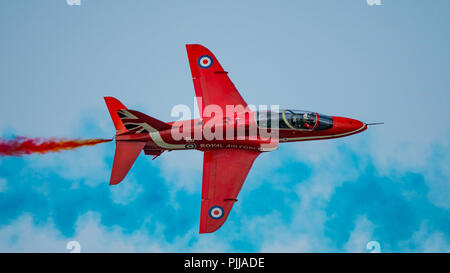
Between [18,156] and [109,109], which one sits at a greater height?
[109,109]

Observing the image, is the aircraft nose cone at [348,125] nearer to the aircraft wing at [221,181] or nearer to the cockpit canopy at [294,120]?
the cockpit canopy at [294,120]

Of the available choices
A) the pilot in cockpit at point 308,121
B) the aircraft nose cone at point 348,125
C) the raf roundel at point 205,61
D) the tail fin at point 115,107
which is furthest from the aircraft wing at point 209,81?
the aircraft nose cone at point 348,125

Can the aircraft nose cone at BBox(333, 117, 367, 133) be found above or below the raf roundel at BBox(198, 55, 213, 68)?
below

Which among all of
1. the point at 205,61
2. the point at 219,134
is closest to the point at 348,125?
the point at 219,134

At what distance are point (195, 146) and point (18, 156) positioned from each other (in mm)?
8735

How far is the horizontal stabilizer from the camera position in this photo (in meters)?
33.5

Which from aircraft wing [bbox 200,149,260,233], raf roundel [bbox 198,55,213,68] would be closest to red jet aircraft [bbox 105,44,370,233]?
aircraft wing [bbox 200,149,260,233]

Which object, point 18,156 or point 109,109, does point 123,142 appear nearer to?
point 109,109

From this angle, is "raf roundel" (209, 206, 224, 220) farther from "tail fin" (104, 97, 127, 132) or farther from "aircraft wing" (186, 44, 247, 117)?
"tail fin" (104, 97, 127, 132)

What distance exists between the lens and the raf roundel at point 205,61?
122 feet

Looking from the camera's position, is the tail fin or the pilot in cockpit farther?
the pilot in cockpit

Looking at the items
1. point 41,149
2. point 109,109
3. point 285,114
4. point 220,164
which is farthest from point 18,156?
point 285,114

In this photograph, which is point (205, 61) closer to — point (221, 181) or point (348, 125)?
point (221, 181)

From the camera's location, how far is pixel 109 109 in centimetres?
3481
